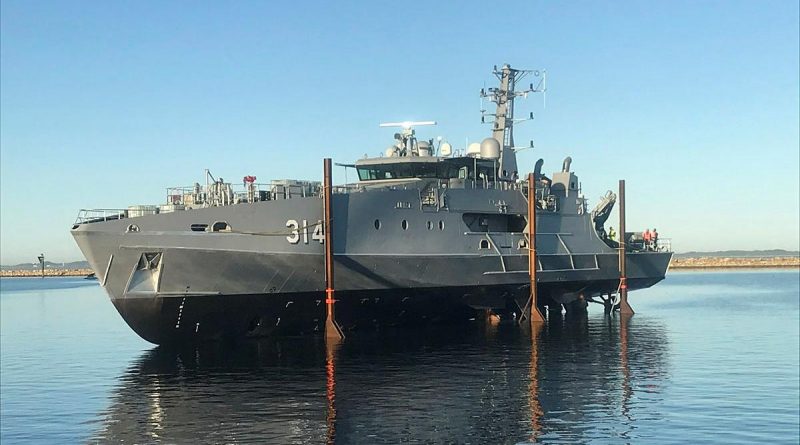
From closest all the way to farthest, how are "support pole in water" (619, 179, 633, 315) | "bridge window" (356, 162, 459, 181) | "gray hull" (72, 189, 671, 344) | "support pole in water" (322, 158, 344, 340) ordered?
"gray hull" (72, 189, 671, 344)
"support pole in water" (322, 158, 344, 340)
"bridge window" (356, 162, 459, 181)
"support pole in water" (619, 179, 633, 315)

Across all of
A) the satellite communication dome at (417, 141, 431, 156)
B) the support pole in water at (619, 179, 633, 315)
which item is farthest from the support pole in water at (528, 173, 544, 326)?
the support pole in water at (619, 179, 633, 315)

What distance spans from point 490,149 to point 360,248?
435 inches

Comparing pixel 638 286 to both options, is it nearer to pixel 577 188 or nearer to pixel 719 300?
pixel 577 188

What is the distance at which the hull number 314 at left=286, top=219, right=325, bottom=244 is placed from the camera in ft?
107

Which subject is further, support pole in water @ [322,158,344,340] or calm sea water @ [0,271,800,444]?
A: support pole in water @ [322,158,344,340]

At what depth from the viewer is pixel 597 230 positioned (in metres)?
49.0

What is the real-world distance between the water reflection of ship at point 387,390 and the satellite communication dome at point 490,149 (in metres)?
10.1

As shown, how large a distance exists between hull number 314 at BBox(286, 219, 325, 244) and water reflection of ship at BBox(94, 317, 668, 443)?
4.06 meters

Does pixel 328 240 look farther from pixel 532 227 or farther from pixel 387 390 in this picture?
pixel 532 227

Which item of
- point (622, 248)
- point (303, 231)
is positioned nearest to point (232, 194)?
point (303, 231)

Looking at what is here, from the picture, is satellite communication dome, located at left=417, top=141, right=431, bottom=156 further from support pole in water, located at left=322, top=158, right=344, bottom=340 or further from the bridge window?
support pole in water, located at left=322, top=158, right=344, bottom=340

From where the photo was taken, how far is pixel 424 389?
24016 mm

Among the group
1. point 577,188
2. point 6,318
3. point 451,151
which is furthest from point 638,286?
point 6,318

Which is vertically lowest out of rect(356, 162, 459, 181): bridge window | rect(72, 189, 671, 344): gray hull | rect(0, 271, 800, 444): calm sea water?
rect(0, 271, 800, 444): calm sea water
